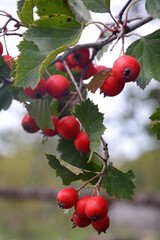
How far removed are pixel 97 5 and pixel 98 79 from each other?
24 cm

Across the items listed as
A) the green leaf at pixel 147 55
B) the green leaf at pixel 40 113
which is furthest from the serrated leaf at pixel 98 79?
the green leaf at pixel 40 113

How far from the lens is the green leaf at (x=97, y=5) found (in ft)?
3.15

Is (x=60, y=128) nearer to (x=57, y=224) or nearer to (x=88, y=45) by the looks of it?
(x=88, y=45)

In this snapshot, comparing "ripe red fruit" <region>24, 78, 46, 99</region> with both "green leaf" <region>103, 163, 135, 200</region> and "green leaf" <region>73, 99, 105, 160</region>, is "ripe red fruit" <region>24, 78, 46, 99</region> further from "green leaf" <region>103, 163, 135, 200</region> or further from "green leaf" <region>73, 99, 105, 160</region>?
"green leaf" <region>103, 163, 135, 200</region>

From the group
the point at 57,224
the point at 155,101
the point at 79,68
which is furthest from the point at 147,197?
the point at 79,68

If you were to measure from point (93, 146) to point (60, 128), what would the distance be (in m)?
0.28

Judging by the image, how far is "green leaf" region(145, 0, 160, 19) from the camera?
0.84 m

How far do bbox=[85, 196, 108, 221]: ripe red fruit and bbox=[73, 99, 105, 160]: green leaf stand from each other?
0.16 m

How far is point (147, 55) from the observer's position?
1.00m

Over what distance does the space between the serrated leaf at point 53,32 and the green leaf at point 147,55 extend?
0.21 m

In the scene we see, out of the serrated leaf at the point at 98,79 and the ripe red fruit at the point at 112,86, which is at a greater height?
the serrated leaf at the point at 98,79

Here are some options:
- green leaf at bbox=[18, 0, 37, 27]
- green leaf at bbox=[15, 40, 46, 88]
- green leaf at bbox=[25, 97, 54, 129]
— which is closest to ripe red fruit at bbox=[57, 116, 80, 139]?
green leaf at bbox=[25, 97, 54, 129]

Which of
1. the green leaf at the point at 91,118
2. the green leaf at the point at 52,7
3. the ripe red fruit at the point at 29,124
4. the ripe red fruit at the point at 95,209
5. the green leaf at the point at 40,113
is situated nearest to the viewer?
the ripe red fruit at the point at 95,209

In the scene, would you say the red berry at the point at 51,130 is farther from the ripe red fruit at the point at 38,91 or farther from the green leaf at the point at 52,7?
the green leaf at the point at 52,7
